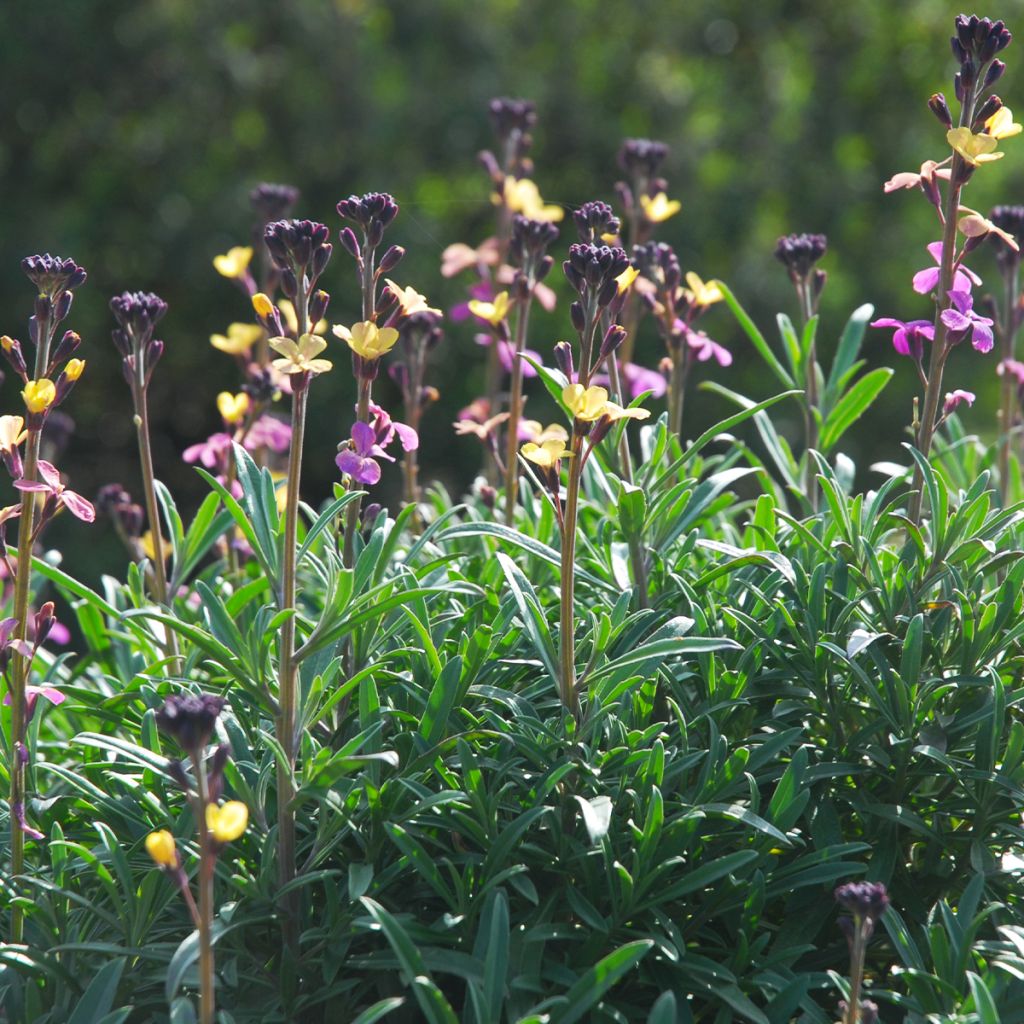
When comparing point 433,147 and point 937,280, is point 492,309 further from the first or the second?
point 433,147

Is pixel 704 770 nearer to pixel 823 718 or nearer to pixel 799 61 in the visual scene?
pixel 823 718

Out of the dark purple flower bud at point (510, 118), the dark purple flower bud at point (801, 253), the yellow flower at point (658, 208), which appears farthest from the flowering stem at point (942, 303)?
the dark purple flower bud at point (510, 118)

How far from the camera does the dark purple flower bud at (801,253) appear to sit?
2.58 metres

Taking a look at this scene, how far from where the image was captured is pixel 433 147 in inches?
300

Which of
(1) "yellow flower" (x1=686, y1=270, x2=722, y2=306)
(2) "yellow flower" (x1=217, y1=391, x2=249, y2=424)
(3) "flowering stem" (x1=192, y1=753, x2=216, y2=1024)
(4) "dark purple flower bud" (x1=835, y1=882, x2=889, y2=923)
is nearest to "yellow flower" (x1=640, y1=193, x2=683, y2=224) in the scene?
(1) "yellow flower" (x1=686, y1=270, x2=722, y2=306)

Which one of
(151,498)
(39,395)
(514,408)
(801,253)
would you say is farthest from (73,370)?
(801,253)

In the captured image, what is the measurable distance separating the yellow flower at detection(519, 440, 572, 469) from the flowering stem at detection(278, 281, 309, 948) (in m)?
0.32

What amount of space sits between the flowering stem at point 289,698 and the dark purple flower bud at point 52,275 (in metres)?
0.40

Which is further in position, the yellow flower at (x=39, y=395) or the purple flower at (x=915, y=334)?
the purple flower at (x=915, y=334)

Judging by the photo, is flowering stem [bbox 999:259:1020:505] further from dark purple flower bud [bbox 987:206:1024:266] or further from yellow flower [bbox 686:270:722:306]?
yellow flower [bbox 686:270:722:306]

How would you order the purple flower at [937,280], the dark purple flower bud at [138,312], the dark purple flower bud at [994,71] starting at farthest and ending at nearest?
the dark purple flower bud at [138,312] → the purple flower at [937,280] → the dark purple flower bud at [994,71]

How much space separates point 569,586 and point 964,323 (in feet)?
2.48

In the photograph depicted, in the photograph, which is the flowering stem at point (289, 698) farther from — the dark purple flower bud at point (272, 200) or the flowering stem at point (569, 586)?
the dark purple flower bud at point (272, 200)

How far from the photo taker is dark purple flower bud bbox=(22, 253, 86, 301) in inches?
75.8
